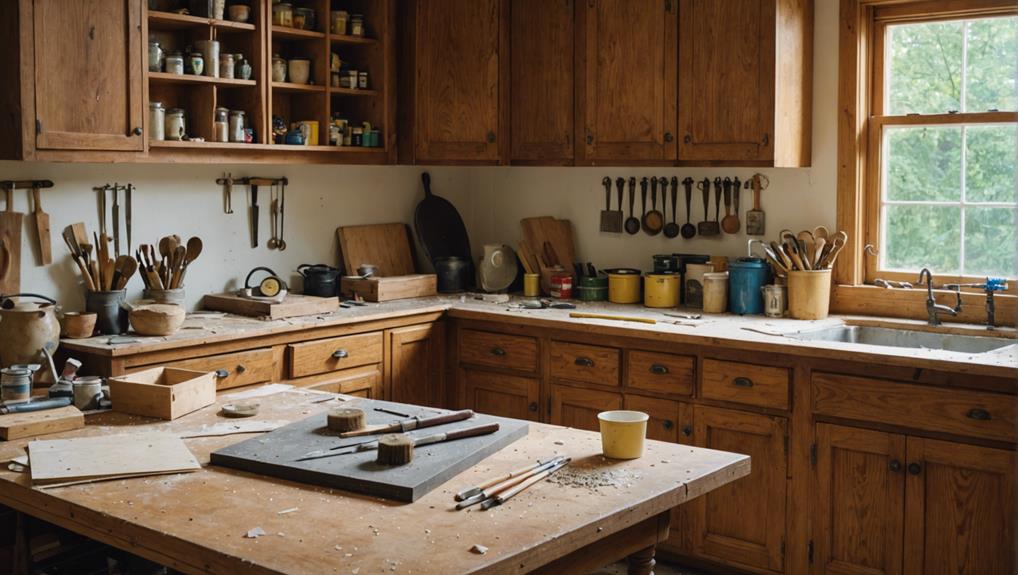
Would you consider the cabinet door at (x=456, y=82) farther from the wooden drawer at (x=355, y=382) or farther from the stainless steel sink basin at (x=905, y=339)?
the stainless steel sink basin at (x=905, y=339)

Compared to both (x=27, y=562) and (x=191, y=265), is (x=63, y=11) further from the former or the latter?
(x=27, y=562)

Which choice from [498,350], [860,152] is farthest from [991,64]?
[498,350]

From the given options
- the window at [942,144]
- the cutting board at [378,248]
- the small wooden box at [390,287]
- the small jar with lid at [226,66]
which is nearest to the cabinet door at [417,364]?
the small wooden box at [390,287]

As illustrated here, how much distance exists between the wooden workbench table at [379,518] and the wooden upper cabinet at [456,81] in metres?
2.60

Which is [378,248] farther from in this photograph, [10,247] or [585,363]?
[10,247]

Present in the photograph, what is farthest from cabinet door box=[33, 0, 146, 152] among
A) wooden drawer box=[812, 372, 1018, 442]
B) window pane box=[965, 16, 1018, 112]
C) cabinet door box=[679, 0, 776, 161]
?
window pane box=[965, 16, 1018, 112]

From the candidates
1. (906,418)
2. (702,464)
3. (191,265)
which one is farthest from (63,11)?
(906,418)

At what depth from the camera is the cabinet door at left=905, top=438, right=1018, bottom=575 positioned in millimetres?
3480

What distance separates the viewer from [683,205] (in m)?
4.98

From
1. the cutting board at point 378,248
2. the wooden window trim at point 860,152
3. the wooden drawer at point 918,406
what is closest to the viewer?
the wooden drawer at point 918,406

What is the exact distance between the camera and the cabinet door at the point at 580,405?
4.38m

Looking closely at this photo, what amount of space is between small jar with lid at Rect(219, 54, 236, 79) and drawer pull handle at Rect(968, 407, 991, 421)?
9.62 feet

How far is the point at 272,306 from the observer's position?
4.39m

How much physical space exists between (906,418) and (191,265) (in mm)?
2823
